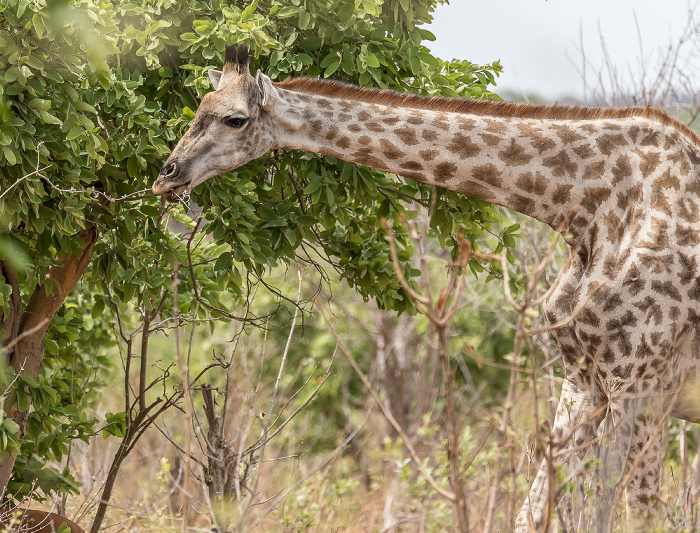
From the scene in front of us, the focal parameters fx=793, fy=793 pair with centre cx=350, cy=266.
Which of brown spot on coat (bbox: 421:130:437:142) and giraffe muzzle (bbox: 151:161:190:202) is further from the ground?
brown spot on coat (bbox: 421:130:437:142)

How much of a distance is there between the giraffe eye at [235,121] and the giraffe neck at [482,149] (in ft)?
0.82

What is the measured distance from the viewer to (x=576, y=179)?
191 inches

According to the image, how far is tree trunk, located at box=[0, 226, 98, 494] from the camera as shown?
5414mm

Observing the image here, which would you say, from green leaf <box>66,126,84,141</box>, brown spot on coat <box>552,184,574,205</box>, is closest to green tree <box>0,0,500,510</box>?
green leaf <box>66,126,84,141</box>

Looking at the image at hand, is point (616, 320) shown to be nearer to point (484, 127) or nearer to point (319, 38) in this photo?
point (484, 127)

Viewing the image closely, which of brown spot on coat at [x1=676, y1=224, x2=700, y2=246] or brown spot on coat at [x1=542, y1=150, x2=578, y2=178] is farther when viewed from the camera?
brown spot on coat at [x1=542, y1=150, x2=578, y2=178]

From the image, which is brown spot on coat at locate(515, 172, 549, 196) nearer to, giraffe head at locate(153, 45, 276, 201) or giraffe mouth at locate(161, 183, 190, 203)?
giraffe head at locate(153, 45, 276, 201)

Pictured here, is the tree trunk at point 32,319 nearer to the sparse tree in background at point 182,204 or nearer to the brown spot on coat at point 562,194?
the sparse tree in background at point 182,204

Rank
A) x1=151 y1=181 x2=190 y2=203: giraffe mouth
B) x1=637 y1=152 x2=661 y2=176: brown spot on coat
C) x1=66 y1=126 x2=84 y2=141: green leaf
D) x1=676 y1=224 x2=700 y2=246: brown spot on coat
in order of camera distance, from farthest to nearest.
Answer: x1=637 y1=152 x2=661 y2=176: brown spot on coat < x1=676 y1=224 x2=700 y2=246: brown spot on coat < x1=151 y1=181 x2=190 y2=203: giraffe mouth < x1=66 y1=126 x2=84 y2=141: green leaf

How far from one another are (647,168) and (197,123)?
8.92ft

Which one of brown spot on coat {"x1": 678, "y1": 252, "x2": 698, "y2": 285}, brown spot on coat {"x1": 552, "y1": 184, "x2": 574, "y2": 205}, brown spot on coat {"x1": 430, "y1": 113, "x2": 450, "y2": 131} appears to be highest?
brown spot on coat {"x1": 430, "y1": 113, "x2": 450, "y2": 131}

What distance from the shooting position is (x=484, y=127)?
16.2 feet

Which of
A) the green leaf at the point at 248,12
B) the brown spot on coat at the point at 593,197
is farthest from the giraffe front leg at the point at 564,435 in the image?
the green leaf at the point at 248,12

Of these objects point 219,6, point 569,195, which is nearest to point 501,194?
point 569,195
